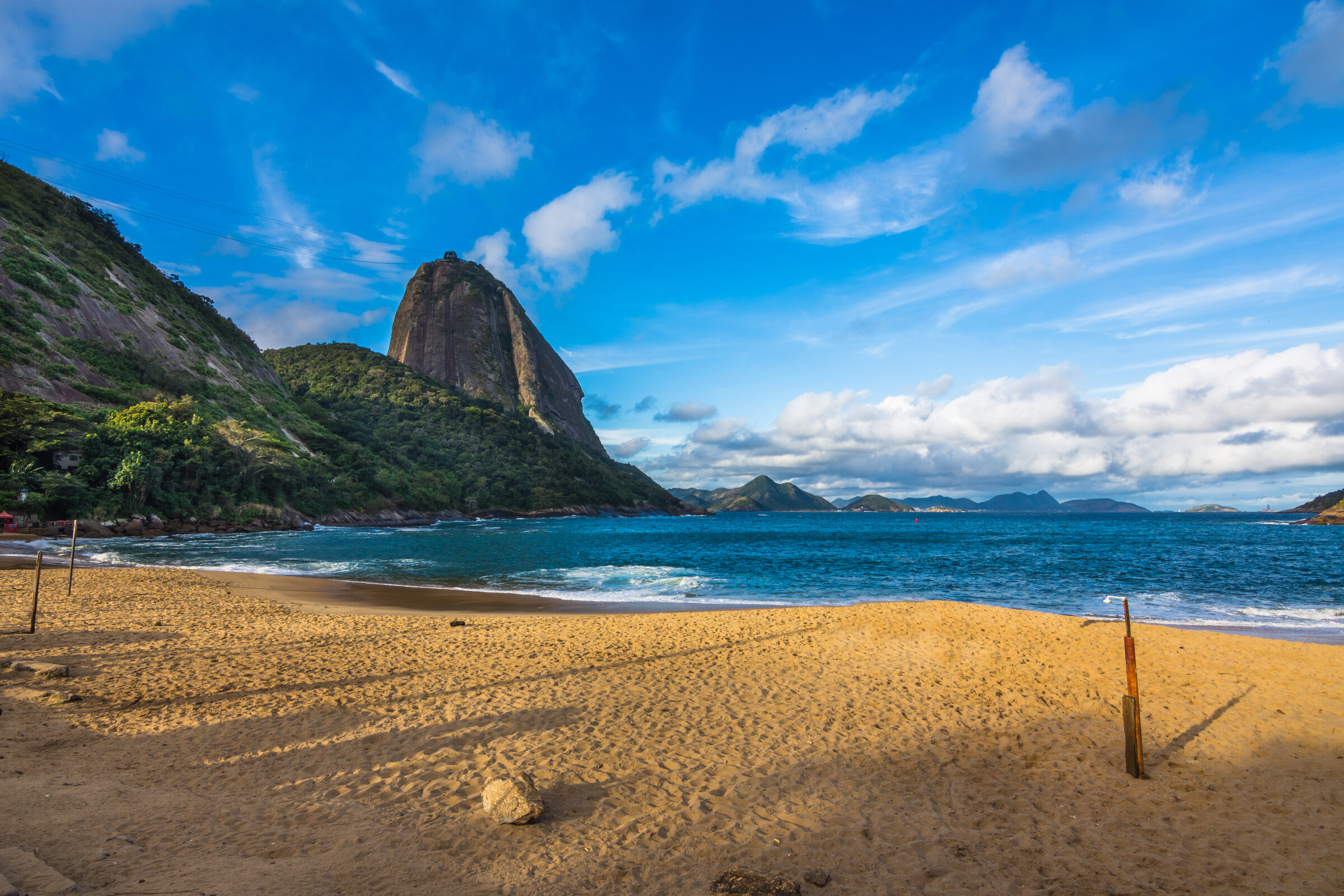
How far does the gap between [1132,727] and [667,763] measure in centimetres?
473

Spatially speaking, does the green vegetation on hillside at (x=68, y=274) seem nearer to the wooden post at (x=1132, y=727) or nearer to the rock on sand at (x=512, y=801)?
the rock on sand at (x=512, y=801)

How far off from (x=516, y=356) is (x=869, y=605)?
564ft

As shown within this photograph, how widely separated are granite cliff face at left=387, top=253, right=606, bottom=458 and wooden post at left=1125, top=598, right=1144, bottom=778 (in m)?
152

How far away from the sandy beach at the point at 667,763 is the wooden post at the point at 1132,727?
0.22 meters

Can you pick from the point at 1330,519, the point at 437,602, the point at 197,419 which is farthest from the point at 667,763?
the point at 1330,519

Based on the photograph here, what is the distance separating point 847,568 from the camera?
99.0ft

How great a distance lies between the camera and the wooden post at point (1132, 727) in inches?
219

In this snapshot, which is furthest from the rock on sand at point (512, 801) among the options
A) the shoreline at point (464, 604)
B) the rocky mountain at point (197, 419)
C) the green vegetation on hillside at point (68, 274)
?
the green vegetation on hillside at point (68, 274)

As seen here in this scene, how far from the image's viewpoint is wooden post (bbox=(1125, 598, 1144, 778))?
5.57 m

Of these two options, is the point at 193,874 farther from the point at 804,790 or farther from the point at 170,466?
the point at 170,466

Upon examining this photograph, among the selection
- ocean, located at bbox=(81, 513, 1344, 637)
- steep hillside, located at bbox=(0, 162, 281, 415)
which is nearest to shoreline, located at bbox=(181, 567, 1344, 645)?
ocean, located at bbox=(81, 513, 1344, 637)

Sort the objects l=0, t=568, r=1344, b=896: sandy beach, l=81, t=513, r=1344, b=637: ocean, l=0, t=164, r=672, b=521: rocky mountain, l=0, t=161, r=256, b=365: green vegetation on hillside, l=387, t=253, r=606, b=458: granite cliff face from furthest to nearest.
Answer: l=387, t=253, r=606, b=458: granite cliff face < l=0, t=161, r=256, b=365: green vegetation on hillside < l=0, t=164, r=672, b=521: rocky mountain < l=81, t=513, r=1344, b=637: ocean < l=0, t=568, r=1344, b=896: sandy beach

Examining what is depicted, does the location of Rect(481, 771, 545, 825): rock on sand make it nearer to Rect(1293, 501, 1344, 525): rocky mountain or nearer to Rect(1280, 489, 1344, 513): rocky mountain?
Rect(1293, 501, 1344, 525): rocky mountain

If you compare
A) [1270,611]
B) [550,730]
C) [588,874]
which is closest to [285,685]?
[550,730]
